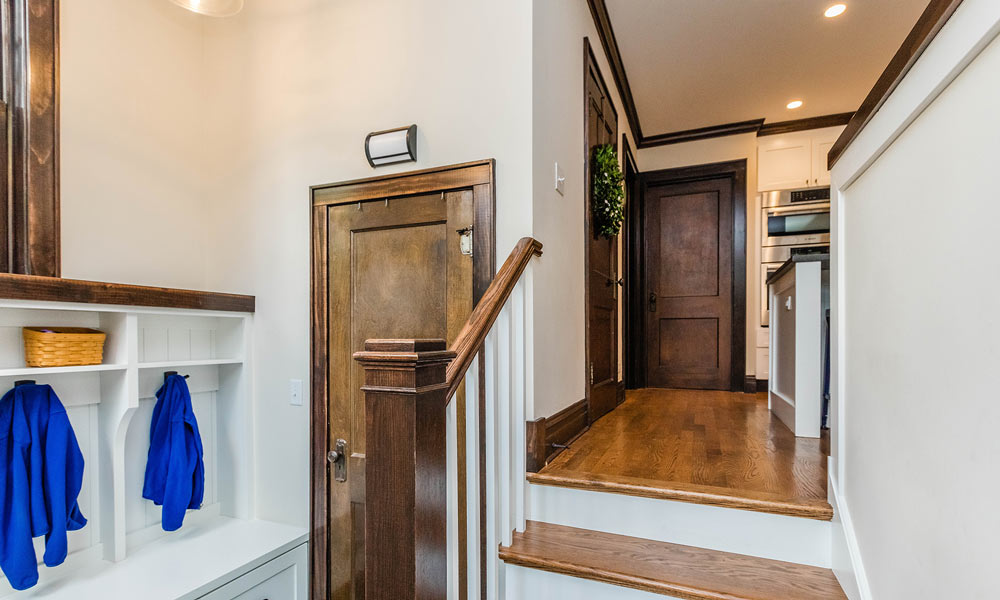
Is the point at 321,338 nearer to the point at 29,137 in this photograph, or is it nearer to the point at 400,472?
the point at 29,137

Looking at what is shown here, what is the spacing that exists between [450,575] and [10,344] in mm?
1928

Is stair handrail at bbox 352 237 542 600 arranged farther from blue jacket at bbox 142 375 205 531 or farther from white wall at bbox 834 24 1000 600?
blue jacket at bbox 142 375 205 531

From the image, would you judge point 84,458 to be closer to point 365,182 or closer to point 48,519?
point 48,519

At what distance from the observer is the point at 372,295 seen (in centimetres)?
226

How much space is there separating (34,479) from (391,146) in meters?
Answer: 1.85

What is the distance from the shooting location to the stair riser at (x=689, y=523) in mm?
1491

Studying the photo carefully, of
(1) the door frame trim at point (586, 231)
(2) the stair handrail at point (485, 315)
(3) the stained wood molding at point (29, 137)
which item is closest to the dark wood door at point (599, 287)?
(1) the door frame trim at point (586, 231)

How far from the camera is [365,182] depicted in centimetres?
226

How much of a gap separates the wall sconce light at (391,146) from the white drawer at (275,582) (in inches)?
74.7

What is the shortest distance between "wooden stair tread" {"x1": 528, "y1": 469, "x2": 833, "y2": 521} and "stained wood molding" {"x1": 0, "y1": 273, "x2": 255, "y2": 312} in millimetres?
1733

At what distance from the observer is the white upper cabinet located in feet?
14.6

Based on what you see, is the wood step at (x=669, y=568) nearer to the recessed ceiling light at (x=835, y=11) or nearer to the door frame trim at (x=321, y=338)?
the door frame trim at (x=321, y=338)

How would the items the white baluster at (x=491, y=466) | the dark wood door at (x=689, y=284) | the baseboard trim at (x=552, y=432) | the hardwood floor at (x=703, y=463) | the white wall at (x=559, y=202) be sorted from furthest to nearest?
the dark wood door at (x=689, y=284) < the white wall at (x=559, y=202) < the baseboard trim at (x=552, y=432) < the hardwood floor at (x=703, y=463) < the white baluster at (x=491, y=466)

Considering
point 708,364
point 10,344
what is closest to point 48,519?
point 10,344
